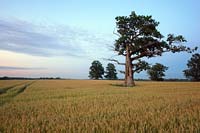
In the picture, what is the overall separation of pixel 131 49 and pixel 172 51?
221 inches

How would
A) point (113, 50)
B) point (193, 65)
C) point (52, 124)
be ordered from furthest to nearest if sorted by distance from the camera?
1. point (193, 65)
2. point (113, 50)
3. point (52, 124)

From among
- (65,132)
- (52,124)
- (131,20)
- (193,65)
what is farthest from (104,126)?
(193,65)

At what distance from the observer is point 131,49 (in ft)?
129

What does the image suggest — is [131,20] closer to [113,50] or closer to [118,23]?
[118,23]

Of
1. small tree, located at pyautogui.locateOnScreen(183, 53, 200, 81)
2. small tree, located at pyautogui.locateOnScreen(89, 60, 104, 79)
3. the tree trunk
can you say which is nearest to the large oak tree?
the tree trunk

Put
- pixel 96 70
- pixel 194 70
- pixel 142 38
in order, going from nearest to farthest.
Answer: pixel 142 38, pixel 194 70, pixel 96 70

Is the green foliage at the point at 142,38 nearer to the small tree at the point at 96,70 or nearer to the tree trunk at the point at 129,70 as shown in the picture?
the tree trunk at the point at 129,70

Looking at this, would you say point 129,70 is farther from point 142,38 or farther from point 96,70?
point 96,70

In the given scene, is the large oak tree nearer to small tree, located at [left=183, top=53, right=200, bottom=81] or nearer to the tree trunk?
the tree trunk

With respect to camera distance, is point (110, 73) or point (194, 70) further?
point (110, 73)

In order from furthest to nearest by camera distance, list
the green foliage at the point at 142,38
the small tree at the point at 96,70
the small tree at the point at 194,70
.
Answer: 1. the small tree at the point at 96,70
2. the small tree at the point at 194,70
3. the green foliage at the point at 142,38

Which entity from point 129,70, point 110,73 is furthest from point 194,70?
point 129,70

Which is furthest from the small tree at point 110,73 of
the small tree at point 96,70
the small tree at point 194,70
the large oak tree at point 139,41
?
the large oak tree at point 139,41

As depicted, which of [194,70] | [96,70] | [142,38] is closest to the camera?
[142,38]
